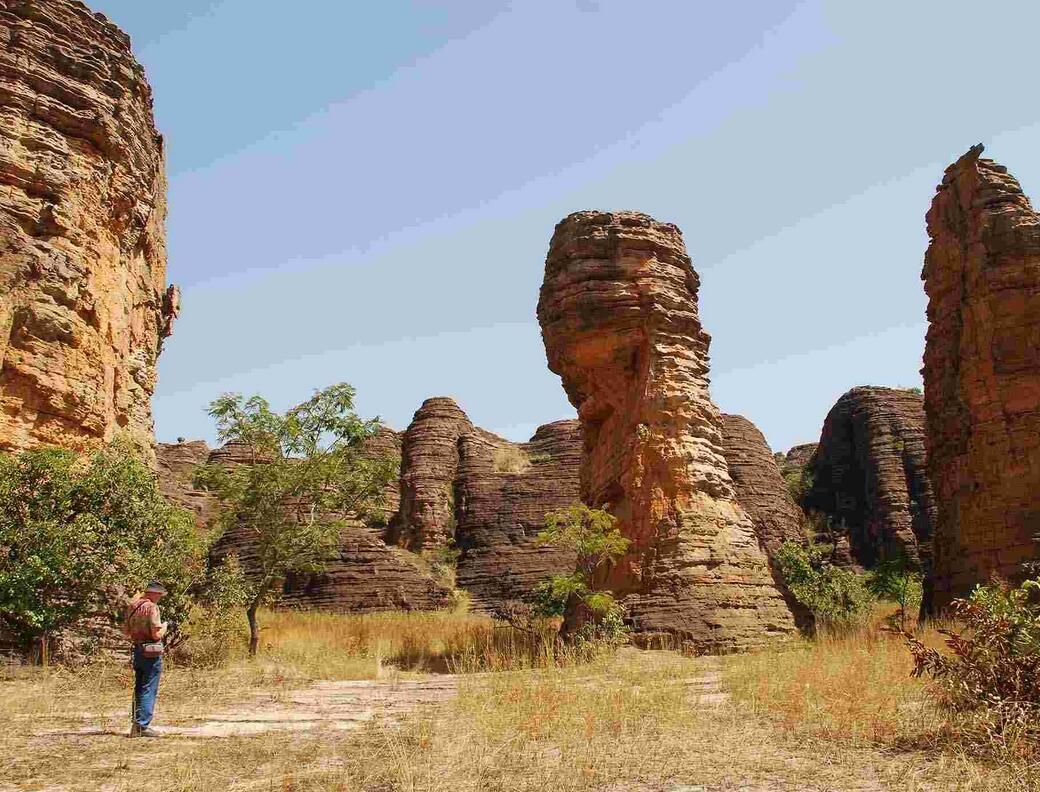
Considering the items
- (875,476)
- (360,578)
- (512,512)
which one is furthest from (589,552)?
(875,476)

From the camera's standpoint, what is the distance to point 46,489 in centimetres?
1115

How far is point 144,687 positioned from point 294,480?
11549 millimetres

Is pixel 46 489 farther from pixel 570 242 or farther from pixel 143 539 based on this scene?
pixel 570 242

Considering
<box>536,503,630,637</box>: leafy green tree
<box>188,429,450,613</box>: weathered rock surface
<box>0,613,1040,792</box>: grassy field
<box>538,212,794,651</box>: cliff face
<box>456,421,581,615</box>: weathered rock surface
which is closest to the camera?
<box>0,613,1040,792</box>: grassy field

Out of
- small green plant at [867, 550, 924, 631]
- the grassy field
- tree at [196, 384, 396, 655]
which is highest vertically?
tree at [196, 384, 396, 655]

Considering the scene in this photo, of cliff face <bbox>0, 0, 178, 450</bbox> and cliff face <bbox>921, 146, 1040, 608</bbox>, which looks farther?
cliff face <bbox>921, 146, 1040, 608</bbox>

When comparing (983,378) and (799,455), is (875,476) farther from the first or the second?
(983,378)

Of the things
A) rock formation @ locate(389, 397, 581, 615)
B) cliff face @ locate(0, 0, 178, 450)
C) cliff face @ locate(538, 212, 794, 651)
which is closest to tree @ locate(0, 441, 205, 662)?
cliff face @ locate(0, 0, 178, 450)

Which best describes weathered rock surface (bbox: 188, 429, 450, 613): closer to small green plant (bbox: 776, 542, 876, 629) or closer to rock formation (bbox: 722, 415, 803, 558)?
small green plant (bbox: 776, 542, 876, 629)

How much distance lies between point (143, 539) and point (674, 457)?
10.5m

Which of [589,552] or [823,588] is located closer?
[589,552]

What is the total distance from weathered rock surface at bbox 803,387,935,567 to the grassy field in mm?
32196

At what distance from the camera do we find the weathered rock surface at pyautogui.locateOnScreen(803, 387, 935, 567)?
1624 inches

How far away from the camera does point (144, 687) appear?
7.31 meters
